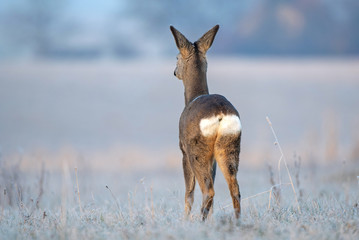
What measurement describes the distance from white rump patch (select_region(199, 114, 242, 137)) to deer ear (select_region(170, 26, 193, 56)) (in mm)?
1733

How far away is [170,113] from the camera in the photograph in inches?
1449

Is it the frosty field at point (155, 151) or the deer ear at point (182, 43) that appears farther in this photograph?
the deer ear at point (182, 43)

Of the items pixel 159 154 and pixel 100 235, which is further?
pixel 159 154

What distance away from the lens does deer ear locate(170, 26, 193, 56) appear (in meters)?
6.93

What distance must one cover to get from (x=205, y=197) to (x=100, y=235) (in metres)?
1.35

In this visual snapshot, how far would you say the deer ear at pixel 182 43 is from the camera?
22.7 ft

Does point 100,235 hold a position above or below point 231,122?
below

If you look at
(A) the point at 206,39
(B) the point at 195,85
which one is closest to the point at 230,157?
(B) the point at 195,85

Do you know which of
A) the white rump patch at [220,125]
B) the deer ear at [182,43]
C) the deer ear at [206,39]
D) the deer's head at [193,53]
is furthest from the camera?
the deer ear at [206,39]

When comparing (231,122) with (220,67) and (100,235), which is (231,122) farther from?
(220,67)

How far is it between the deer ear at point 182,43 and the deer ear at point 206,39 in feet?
0.46

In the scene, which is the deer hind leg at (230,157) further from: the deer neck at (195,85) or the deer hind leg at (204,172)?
the deer neck at (195,85)

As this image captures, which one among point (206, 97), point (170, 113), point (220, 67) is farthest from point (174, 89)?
point (206, 97)

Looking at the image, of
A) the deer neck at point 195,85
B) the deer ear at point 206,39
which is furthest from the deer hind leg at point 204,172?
the deer ear at point 206,39
